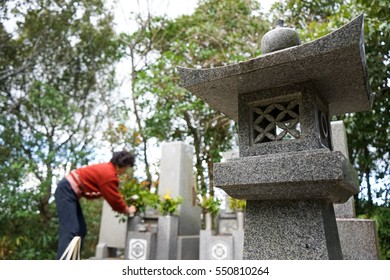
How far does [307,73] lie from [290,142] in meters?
0.46

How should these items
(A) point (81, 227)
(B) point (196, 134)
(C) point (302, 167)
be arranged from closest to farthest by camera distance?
(C) point (302, 167)
(A) point (81, 227)
(B) point (196, 134)

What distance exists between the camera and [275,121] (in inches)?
83.6

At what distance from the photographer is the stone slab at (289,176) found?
5.78ft

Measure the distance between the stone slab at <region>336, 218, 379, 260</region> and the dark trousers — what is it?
8.93 feet

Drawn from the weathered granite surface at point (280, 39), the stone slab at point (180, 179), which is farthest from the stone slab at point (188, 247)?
the weathered granite surface at point (280, 39)

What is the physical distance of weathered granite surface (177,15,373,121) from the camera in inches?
67.9

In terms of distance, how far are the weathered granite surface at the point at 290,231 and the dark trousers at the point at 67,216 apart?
198cm

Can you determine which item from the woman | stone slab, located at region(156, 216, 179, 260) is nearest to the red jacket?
the woman

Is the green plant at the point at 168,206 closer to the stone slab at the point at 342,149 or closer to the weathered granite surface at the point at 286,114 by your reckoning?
the stone slab at the point at 342,149

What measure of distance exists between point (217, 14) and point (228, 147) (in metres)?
3.92

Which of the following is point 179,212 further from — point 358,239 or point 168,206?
point 358,239

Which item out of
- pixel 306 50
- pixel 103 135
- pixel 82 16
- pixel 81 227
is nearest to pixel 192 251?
pixel 81 227

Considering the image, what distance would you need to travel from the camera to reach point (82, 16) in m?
9.04
